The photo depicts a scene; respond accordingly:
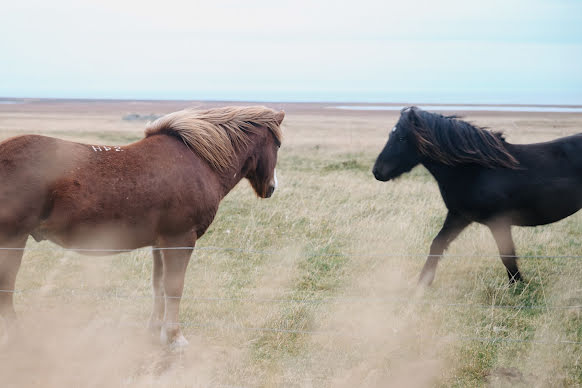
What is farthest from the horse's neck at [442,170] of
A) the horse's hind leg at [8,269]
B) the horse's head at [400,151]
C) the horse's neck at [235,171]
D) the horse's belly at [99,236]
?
the horse's hind leg at [8,269]

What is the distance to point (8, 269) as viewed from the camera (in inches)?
150

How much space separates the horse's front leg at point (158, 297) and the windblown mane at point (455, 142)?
3.21m

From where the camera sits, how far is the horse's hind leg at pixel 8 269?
365 centimetres

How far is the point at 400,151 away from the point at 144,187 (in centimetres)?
315

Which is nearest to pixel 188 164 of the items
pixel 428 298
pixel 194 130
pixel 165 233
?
pixel 194 130

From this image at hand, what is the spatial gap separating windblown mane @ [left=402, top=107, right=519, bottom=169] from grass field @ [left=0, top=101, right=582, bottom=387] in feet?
4.12

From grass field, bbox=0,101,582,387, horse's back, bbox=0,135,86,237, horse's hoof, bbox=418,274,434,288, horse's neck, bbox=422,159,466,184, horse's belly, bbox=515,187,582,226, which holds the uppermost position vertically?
horse's back, bbox=0,135,86,237

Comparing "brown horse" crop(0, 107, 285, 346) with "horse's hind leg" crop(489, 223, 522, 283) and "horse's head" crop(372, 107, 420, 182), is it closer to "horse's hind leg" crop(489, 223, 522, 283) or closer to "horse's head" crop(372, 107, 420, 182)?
"horse's head" crop(372, 107, 420, 182)

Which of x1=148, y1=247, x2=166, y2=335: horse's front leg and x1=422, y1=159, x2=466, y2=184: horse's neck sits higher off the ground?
x1=422, y1=159, x2=466, y2=184: horse's neck

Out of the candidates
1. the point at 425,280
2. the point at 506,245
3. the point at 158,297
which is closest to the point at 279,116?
the point at 158,297

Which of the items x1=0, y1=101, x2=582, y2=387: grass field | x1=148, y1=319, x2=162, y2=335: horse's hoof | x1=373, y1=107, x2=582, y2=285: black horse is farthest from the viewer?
x1=373, y1=107, x2=582, y2=285: black horse

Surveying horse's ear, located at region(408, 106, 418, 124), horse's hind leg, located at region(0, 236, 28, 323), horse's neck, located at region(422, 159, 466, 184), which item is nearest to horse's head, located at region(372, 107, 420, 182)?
horse's ear, located at region(408, 106, 418, 124)

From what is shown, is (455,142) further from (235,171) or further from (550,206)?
(235,171)

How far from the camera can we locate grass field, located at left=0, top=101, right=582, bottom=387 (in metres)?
4.00
